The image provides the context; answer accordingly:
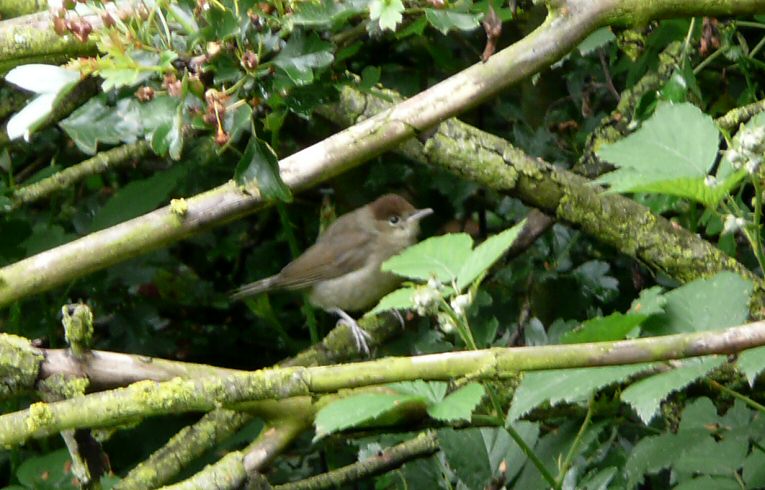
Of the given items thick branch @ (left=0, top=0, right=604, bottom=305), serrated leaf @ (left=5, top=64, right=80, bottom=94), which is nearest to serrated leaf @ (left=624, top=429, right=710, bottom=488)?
thick branch @ (left=0, top=0, right=604, bottom=305)

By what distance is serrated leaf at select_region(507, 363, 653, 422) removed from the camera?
145 cm

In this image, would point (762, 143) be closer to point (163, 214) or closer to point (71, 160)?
point (163, 214)

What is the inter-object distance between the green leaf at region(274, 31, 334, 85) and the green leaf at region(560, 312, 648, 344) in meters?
0.58

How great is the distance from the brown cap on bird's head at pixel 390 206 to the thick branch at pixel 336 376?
2250 mm

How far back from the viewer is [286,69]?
1.79 meters

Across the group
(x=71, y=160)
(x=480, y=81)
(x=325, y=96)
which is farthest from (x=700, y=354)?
(x=71, y=160)

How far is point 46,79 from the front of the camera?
1633mm

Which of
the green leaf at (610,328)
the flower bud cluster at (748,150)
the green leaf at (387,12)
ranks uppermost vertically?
the green leaf at (387,12)

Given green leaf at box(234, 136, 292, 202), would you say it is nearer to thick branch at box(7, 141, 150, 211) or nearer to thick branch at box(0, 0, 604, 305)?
thick branch at box(0, 0, 604, 305)

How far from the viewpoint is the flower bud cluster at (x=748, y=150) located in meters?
1.61

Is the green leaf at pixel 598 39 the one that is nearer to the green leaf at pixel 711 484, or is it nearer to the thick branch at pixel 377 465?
the thick branch at pixel 377 465

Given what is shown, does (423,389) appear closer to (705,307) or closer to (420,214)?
(705,307)

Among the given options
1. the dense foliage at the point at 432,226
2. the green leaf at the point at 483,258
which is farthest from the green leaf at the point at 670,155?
the green leaf at the point at 483,258

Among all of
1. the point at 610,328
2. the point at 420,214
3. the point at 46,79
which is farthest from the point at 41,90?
the point at 420,214
